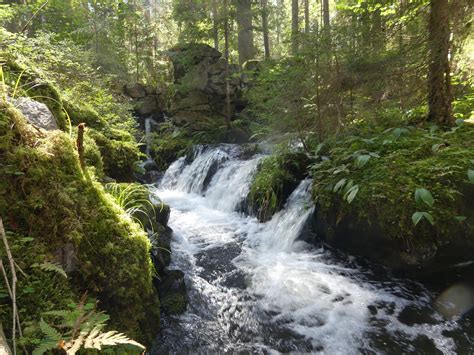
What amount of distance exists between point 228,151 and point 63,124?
7.99 meters

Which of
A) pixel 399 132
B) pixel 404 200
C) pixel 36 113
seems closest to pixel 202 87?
pixel 399 132

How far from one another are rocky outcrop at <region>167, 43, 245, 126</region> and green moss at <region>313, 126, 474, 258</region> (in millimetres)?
9913

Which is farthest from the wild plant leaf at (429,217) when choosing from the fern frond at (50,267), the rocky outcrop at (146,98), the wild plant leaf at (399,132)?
the rocky outcrop at (146,98)

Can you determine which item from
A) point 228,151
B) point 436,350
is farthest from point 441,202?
point 228,151

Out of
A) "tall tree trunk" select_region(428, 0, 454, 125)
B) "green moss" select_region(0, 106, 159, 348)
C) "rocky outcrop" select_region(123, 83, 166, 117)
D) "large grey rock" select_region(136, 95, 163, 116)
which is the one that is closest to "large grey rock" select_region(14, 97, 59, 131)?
"green moss" select_region(0, 106, 159, 348)

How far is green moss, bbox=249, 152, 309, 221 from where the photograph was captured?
23.1ft

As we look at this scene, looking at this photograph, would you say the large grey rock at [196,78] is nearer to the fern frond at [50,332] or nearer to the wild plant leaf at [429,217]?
the wild plant leaf at [429,217]

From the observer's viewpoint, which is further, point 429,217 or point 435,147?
point 435,147

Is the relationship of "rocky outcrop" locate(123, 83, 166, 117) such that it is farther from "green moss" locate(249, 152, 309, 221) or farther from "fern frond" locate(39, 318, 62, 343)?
"fern frond" locate(39, 318, 62, 343)

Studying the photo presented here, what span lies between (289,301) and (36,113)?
371 centimetres

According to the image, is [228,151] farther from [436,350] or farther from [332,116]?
[436,350]

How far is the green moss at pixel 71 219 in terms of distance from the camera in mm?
2201

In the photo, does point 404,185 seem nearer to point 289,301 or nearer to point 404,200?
point 404,200

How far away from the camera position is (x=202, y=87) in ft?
48.0
